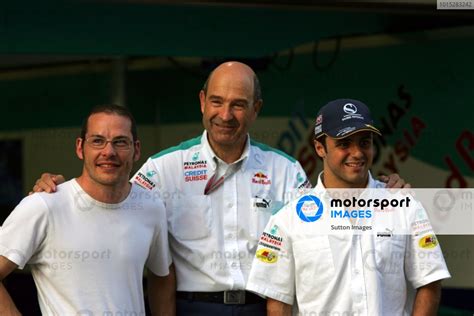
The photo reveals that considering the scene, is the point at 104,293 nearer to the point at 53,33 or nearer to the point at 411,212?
the point at 411,212

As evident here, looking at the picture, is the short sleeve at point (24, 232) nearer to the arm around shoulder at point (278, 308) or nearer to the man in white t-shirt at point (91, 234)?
the man in white t-shirt at point (91, 234)

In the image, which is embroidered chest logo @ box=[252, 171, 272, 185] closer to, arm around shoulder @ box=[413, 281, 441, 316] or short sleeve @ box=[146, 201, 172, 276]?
short sleeve @ box=[146, 201, 172, 276]

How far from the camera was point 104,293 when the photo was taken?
3242 millimetres

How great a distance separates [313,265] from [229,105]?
2.36ft

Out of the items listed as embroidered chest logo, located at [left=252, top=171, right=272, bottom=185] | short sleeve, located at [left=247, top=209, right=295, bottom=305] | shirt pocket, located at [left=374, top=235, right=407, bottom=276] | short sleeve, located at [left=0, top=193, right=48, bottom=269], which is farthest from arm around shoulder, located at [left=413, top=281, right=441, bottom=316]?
short sleeve, located at [left=0, top=193, right=48, bottom=269]

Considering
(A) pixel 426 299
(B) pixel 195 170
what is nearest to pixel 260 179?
(B) pixel 195 170

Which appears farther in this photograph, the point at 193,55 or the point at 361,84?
the point at 361,84

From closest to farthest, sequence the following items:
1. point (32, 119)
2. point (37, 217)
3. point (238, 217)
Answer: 1. point (37, 217)
2. point (238, 217)
3. point (32, 119)

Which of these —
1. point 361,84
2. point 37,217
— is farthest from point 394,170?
point 37,217

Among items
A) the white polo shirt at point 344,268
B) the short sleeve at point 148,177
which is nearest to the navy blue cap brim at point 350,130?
the white polo shirt at point 344,268

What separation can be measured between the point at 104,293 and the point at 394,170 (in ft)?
11.3

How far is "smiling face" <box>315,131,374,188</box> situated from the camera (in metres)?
3.27

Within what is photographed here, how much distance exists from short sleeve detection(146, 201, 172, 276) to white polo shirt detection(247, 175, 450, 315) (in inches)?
15.6

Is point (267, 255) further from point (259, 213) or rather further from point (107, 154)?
point (107, 154)
